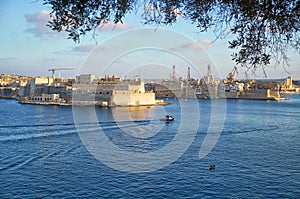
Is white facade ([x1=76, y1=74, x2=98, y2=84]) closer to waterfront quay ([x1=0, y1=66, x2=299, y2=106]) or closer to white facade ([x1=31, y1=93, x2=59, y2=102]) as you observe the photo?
waterfront quay ([x1=0, y1=66, x2=299, y2=106])

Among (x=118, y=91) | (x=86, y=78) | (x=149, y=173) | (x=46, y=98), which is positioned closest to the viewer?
(x=149, y=173)

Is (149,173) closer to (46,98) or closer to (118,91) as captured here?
(118,91)

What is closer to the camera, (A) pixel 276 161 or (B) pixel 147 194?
(B) pixel 147 194

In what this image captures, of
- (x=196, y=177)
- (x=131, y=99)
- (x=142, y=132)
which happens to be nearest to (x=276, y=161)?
(x=196, y=177)

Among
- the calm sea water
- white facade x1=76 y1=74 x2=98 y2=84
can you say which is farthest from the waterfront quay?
the calm sea water

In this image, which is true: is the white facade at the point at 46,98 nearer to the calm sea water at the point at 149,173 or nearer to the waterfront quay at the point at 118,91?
the waterfront quay at the point at 118,91

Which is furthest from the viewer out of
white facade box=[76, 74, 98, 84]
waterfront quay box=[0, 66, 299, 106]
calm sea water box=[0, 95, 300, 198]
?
white facade box=[76, 74, 98, 84]

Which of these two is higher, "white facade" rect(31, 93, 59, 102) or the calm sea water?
"white facade" rect(31, 93, 59, 102)

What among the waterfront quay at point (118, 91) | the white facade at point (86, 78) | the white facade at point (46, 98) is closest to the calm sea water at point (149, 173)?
the waterfront quay at point (118, 91)

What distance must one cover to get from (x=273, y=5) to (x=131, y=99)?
71.4 ft

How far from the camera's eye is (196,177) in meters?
5.12

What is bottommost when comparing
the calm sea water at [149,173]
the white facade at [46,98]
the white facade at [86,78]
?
the calm sea water at [149,173]

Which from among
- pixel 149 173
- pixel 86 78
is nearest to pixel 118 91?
pixel 86 78

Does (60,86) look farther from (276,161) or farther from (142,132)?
(276,161)
